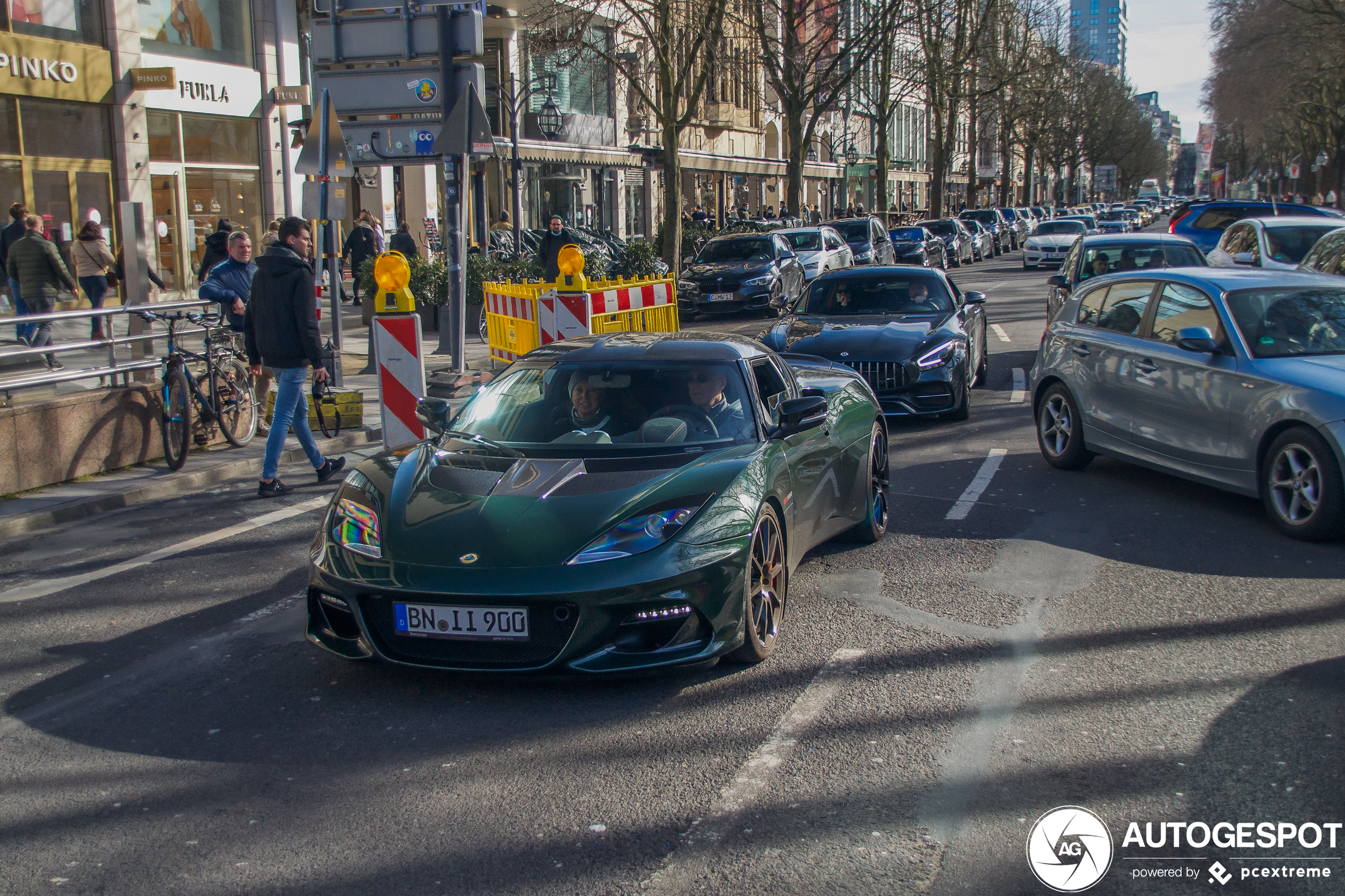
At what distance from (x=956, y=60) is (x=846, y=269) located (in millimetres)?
37553

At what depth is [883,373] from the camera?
11055mm

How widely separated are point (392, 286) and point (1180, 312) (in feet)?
18.3

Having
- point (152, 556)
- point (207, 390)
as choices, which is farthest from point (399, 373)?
point (152, 556)

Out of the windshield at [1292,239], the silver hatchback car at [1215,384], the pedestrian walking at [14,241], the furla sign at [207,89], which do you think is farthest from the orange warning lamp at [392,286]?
the furla sign at [207,89]

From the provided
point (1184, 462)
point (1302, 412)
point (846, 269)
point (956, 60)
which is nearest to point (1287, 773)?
point (1302, 412)

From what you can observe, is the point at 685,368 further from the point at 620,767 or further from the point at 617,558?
the point at 620,767

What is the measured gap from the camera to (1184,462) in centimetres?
778

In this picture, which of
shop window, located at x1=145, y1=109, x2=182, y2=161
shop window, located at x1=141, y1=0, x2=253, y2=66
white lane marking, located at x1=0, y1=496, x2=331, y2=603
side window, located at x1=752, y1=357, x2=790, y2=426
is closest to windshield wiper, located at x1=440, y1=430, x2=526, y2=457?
side window, located at x1=752, y1=357, x2=790, y2=426

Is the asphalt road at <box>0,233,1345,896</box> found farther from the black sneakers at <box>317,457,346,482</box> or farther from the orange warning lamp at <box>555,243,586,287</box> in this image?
the orange warning lamp at <box>555,243,586,287</box>

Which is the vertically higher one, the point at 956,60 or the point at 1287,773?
the point at 956,60

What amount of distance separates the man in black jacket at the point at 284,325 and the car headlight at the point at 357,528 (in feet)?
12.2

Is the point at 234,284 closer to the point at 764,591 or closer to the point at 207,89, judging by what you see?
→ the point at 764,591

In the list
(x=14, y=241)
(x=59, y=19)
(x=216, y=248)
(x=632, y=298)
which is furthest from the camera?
(x=59, y=19)

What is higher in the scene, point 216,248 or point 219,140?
point 219,140
